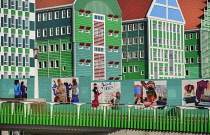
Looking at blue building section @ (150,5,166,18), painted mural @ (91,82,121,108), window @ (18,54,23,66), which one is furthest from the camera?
blue building section @ (150,5,166,18)

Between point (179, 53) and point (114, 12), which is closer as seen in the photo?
point (114, 12)

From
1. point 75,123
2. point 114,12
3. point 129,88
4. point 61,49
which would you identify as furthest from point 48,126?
point 114,12

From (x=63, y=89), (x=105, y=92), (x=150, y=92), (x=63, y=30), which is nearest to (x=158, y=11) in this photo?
(x=63, y=30)

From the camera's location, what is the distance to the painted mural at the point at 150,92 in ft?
184

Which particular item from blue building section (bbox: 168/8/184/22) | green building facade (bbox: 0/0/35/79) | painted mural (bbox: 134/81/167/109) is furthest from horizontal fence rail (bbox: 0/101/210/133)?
blue building section (bbox: 168/8/184/22)

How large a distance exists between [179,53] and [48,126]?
83.3 metres

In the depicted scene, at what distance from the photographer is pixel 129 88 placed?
57.6 m

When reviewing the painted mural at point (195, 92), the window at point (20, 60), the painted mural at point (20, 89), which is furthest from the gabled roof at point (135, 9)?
the painted mural at point (195, 92)

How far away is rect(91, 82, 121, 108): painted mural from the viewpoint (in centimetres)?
6069

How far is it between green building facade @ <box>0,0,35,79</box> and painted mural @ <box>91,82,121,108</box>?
48.3 metres

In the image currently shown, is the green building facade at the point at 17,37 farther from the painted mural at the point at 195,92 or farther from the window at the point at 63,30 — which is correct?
the painted mural at the point at 195,92

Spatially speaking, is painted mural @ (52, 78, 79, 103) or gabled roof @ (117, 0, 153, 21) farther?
gabled roof @ (117, 0, 153, 21)

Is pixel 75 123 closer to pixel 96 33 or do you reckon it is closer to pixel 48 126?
pixel 48 126

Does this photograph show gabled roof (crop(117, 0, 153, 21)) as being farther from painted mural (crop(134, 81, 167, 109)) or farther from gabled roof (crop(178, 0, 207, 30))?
painted mural (crop(134, 81, 167, 109))
